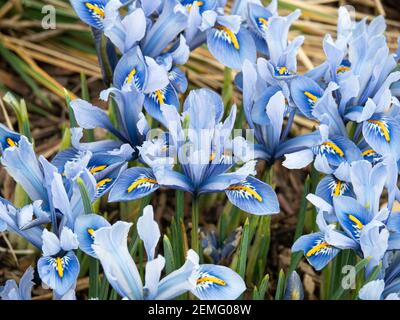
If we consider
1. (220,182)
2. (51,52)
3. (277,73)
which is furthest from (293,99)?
(51,52)

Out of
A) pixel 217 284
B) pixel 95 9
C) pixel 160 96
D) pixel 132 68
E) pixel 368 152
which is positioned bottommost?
pixel 217 284

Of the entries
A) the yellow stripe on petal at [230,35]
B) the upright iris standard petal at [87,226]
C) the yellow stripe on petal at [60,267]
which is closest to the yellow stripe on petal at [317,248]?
the upright iris standard petal at [87,226]

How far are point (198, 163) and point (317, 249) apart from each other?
39 centimetres

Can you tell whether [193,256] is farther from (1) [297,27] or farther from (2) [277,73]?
(1) [297,27]

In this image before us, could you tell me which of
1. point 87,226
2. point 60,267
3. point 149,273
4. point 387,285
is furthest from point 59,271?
point 387,285

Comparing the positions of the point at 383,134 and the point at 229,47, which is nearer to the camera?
the point at 383,134

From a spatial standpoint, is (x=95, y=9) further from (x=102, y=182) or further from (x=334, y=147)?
(x=334, y=147)

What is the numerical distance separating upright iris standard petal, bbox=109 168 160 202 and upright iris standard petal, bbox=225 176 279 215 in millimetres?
216

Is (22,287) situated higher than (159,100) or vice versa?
(159,100)

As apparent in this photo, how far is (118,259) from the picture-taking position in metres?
1.88

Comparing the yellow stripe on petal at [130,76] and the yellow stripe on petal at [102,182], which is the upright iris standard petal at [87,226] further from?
the yellow stripe on petal at [130,76]

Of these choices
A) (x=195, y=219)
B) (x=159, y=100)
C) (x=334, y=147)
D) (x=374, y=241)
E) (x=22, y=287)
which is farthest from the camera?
(x=159, y=100)

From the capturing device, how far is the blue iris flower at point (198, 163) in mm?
2086

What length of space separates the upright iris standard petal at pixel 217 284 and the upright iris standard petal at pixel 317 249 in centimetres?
22
